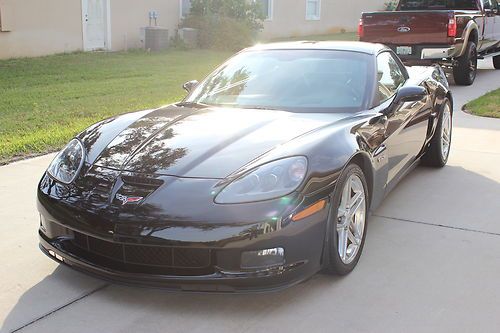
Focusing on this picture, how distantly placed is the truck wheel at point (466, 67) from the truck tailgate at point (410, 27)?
92 centimetres

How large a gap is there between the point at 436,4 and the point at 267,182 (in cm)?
1163

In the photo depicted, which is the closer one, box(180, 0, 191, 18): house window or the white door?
the white door

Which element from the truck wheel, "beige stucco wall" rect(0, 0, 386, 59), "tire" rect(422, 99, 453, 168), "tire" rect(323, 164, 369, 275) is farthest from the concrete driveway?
"beige stucco wall" rect(0, 0, 386, 59)

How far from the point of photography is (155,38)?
17.0 meters

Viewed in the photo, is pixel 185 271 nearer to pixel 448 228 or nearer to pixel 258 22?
pixel 448 228

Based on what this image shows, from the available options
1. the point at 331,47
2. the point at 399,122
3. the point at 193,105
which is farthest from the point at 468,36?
the point at 193,105

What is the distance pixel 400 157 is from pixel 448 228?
2.19 ft

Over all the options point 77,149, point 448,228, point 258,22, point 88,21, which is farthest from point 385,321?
point 258,22

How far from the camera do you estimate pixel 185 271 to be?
9.85ft

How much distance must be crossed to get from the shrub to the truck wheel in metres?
7.87

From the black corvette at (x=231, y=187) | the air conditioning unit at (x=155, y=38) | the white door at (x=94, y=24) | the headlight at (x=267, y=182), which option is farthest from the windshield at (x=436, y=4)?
the headlight at (x=267, y=182)

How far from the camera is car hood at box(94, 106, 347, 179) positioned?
3.29 meters

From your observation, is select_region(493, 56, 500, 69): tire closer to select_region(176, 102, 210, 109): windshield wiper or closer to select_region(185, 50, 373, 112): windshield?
select_region(185, 50, 373, 112): windshield

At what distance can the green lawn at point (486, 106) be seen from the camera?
878 cm
